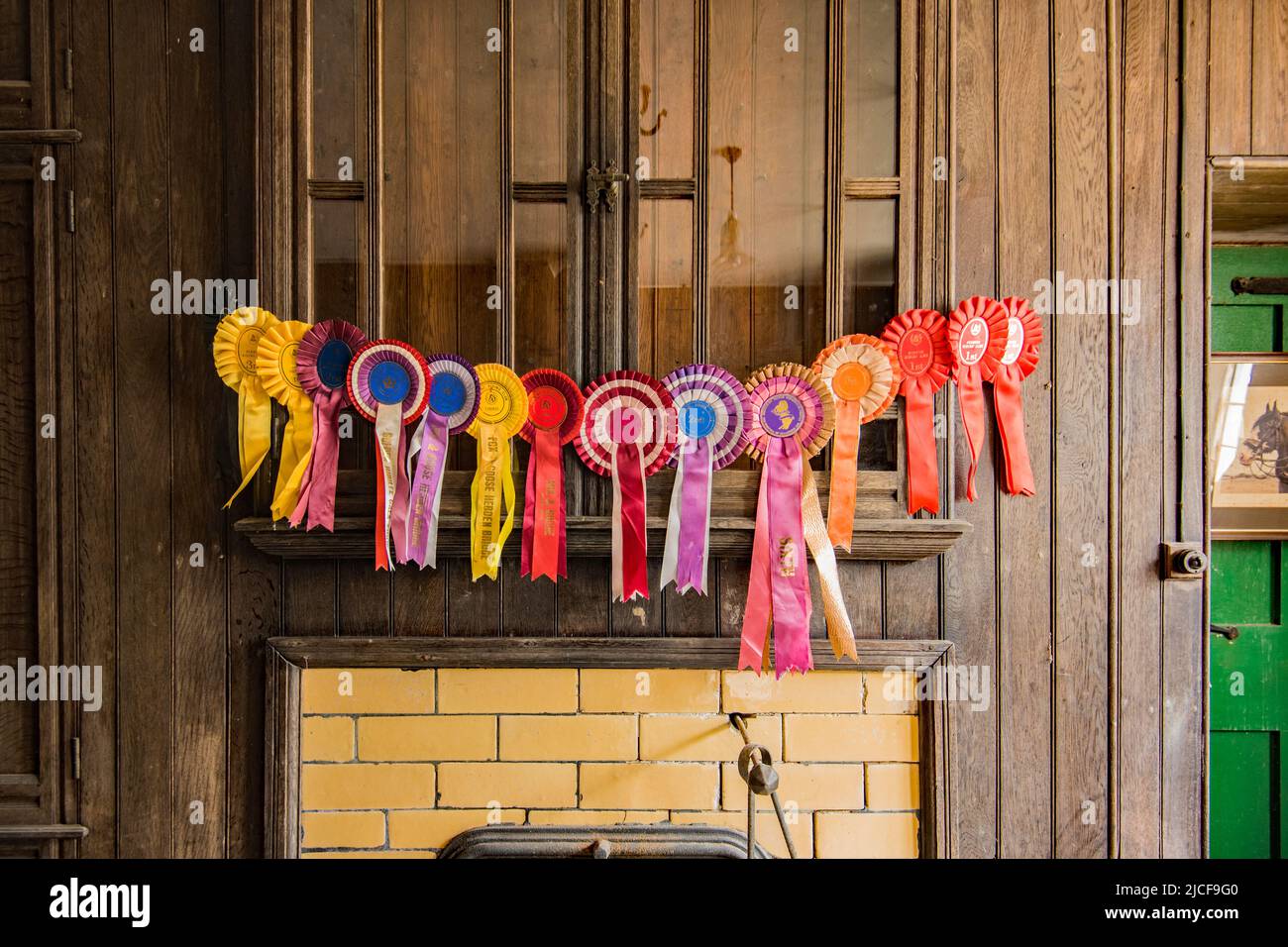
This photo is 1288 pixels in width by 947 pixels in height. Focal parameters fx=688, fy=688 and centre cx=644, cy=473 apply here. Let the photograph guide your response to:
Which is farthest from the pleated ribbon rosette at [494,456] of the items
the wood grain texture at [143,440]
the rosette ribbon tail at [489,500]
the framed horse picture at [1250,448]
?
the framed horse picture at [1250,448]

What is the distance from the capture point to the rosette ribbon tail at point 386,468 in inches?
54.1

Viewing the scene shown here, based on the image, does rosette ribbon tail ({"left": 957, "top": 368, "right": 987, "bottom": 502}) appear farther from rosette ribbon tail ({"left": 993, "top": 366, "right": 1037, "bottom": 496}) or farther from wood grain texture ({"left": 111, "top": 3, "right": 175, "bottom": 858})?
wood grain texture ({"left": 111, "top": 3, "right": 175, "bottom": 858})

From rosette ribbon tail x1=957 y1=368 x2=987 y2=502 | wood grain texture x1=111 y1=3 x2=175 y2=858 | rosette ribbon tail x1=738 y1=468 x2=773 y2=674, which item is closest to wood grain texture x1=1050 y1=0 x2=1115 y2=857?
rosette ribbon tail x1=957 y1=368 x2=987 y2=502

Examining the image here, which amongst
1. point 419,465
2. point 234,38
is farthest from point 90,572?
point 234,38

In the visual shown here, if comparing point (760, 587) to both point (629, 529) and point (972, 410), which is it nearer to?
point (629, 529)

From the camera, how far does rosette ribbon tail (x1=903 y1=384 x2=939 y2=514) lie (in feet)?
4.68

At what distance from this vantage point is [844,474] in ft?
4.60

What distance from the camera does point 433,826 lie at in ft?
4.85

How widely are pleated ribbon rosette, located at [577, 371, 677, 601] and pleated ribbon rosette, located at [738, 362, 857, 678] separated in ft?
0.65

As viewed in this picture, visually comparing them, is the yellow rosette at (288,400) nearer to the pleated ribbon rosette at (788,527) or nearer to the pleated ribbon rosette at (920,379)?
the pleated ribbon rosette at (788,527)

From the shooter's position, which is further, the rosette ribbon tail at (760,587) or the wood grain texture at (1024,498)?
the wood grain texture at (1024,498)

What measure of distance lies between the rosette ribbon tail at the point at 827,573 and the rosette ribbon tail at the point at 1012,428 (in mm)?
447

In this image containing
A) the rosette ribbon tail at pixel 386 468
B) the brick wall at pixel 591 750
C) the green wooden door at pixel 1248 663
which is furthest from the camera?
the green wooden door at pixel 1248 663

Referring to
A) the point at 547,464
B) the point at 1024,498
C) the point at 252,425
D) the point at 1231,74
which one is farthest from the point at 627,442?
the point at 1231,74
